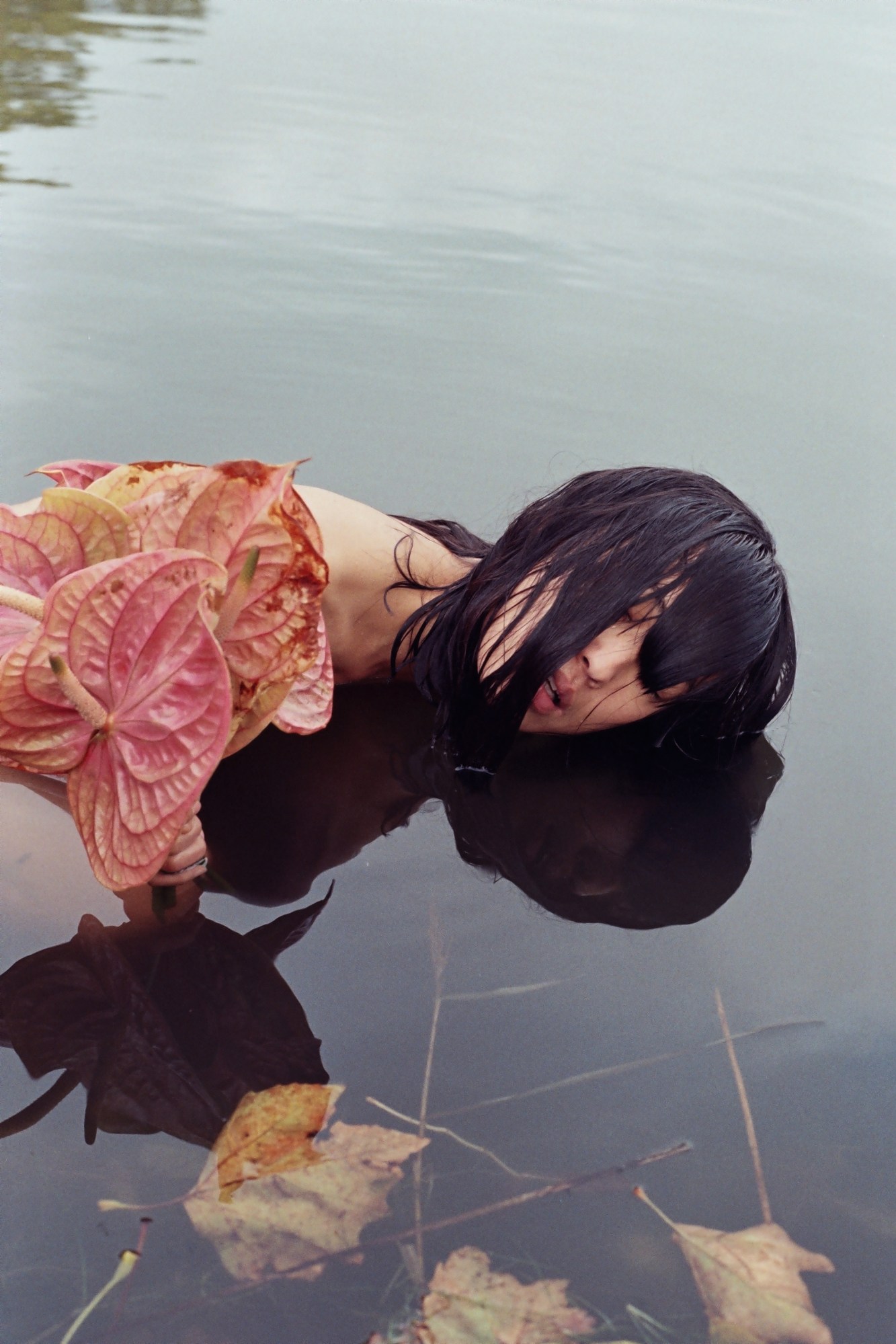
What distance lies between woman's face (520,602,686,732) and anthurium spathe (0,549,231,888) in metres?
0.54

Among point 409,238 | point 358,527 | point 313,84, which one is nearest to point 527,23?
point 313,84

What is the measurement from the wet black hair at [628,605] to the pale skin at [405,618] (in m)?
0.01

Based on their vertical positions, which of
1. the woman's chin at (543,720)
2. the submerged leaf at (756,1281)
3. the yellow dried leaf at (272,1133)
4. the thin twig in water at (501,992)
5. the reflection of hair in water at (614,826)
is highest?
the woman's chin at (543,720)

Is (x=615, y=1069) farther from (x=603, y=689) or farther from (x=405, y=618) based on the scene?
(x=405, y=618)

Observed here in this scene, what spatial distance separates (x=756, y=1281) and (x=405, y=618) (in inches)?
32.3

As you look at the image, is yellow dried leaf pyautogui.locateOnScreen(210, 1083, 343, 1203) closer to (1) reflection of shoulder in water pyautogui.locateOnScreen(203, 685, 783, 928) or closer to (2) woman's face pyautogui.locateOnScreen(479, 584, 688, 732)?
(1) reflection of shoulder in water pyautogui.locateOnScreen(203, 685, 783, 928)

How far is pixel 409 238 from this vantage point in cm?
266

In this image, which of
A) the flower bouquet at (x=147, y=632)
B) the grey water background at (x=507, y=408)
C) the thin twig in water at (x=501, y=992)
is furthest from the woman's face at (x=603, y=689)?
the flower bouquet at (x=147, y=632)

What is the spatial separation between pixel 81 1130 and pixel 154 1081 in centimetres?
6

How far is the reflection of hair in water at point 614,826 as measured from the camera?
1.14 m

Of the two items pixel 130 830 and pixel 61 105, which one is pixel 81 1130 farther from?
pixel 61 105

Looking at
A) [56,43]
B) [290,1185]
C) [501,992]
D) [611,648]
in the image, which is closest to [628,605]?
[611,648]

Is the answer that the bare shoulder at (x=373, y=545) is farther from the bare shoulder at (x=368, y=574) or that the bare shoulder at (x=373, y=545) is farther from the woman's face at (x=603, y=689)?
the woman's face at (x=603, y=689)

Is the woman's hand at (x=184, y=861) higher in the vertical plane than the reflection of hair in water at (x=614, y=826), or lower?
higher
